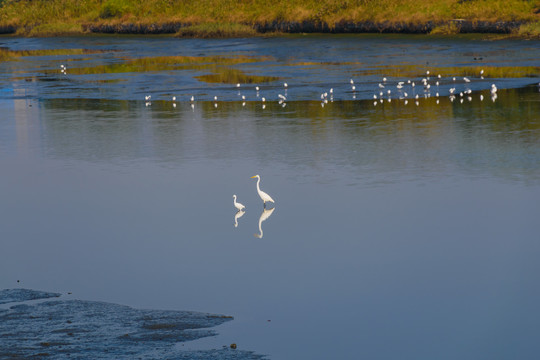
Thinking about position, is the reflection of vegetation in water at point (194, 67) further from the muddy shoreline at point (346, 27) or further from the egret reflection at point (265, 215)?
the egret reflection at point (265, 215)

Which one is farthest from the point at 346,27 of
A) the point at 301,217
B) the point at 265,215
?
the point at 301,217

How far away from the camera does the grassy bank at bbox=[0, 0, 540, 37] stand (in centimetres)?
5519

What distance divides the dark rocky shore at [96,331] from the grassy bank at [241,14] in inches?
1675

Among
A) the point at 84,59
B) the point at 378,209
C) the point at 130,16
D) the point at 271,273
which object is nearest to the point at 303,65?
the point at 84,59

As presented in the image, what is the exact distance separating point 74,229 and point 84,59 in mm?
40799

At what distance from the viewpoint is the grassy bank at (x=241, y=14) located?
55188 mm

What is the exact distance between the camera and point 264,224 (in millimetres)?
12188

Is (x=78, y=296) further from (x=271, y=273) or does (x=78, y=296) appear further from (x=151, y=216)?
(x=151, y=216)

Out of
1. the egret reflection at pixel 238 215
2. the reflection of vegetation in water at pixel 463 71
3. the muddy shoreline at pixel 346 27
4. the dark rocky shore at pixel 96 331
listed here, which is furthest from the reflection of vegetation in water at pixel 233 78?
the dark rocky shore at pixel 96 331

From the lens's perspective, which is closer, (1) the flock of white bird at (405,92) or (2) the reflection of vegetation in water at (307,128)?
(2) the reflection of vegetation in water at (307,128)

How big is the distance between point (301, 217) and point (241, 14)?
194 ft

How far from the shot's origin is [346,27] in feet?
199

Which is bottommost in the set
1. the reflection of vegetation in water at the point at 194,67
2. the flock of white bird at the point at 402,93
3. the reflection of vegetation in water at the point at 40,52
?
the flock of white bird at the point at 402,93

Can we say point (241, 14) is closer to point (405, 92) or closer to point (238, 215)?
point (405, 92)
